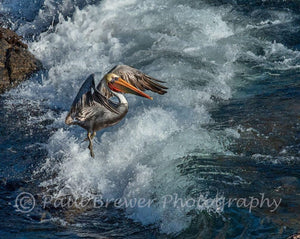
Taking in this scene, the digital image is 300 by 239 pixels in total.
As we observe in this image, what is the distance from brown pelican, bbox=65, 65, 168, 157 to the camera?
18.1 ft

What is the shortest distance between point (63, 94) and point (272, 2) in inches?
225

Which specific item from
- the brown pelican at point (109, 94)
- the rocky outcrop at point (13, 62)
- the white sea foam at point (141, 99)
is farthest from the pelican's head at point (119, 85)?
the rocky outcrop at point (13, 62)

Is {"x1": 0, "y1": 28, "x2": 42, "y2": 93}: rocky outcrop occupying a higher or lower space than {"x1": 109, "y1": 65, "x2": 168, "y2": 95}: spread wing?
higher

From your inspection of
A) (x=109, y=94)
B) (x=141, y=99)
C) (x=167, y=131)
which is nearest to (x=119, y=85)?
(x=109, y=94)

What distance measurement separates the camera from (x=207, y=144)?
6.10m

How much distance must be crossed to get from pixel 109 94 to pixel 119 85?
0.31 meters

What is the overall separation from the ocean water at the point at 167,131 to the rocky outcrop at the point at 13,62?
20cm

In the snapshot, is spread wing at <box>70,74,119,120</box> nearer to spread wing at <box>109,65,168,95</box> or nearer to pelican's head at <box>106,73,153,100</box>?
pelican's head at <box>106,73,153,100</box>

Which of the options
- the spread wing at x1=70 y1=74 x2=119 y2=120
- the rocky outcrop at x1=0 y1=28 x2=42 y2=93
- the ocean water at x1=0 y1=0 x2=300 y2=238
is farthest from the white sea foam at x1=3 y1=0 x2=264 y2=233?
the spread wing at x1=70 y1=74 x2=119 y2=120

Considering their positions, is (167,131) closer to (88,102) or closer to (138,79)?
(138,79)

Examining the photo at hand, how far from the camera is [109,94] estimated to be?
19.0ft

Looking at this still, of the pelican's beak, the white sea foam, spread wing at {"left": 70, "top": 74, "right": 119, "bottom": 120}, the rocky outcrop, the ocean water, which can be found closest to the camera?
the ocean water

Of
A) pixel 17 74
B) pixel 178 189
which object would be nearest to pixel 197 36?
pixel 17 74

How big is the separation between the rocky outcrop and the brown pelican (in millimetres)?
3124
